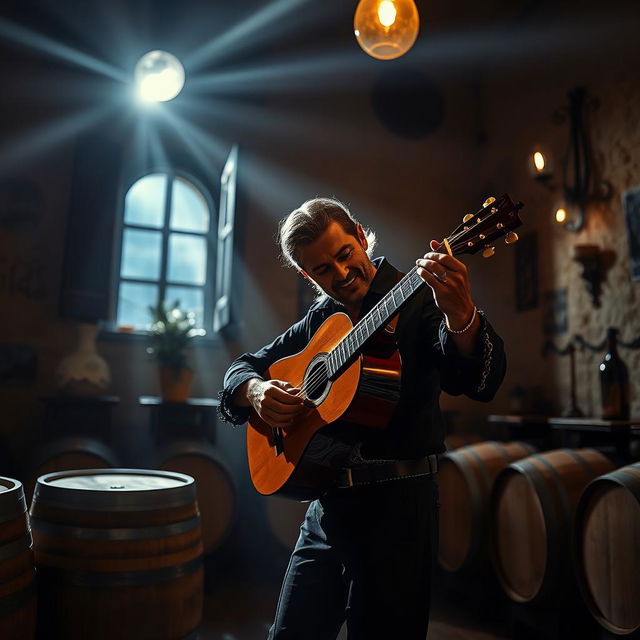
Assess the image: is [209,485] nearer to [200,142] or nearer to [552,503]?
[552,503]

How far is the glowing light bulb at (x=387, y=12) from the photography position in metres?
2.36

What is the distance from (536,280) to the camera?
448cm

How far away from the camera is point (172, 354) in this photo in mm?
3807

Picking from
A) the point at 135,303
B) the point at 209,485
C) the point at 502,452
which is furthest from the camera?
the point at 135,303

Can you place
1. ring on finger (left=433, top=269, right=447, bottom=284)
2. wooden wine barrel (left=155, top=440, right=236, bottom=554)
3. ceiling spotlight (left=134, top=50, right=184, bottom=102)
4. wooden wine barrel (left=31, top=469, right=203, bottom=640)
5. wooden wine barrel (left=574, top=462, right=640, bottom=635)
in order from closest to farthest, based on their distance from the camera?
1. ring on finger (left=433, top=269, right=447, bottom=284)
2. wooden wine barrel (left=31, top=469, right=203, bottom=640)
3. wooden wine barrel (left=574, top=462, right=640, bottom=635)
4. wooden wine barrel (left=155, top=440, right=236, bottom=554)
5. ceiling spotlight (left=134, top=50, right=184, bottom=102)

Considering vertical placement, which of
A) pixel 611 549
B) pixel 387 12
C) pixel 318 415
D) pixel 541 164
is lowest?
pixel 611 549

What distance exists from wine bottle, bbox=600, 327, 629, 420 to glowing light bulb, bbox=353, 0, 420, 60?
1974mm

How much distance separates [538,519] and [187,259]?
10.8ft

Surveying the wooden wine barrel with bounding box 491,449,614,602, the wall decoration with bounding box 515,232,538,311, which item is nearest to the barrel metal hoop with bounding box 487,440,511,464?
the wooden wine barrel with bounding box 491,449,614,602

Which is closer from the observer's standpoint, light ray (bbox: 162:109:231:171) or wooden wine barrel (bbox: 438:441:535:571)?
wooden wine barrel (bbox: 438:441:535:571)

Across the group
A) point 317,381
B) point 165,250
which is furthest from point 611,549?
point 165,250

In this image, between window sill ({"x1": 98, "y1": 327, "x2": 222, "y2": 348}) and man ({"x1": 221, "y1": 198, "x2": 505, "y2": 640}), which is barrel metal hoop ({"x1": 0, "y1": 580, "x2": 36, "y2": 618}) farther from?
window sill ({"x1": 98, "y1": 327, "x2": 222, "y2": 348})

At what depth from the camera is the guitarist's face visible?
1508mm

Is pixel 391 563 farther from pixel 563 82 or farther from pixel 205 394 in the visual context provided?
pixel 563 82
